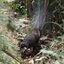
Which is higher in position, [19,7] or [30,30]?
[19,7]

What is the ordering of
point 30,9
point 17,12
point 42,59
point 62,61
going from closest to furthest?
point 62,61 → point 42,59 → point 30,9 → point 17,12

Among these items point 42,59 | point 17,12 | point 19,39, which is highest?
point 17,12

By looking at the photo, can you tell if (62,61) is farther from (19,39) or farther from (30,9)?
(30,9)

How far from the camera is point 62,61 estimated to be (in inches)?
116

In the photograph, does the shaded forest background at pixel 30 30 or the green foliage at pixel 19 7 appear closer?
the shaded forest background at pixel 30 30

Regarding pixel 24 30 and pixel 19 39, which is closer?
pixel 19 39

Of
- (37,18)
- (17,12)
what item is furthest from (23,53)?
(17,12)

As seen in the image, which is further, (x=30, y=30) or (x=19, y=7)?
(x=19, y=7)

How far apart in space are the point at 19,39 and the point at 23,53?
1.47 feet

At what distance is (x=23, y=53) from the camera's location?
341 centimetres

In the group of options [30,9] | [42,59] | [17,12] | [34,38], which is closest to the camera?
[42,59]

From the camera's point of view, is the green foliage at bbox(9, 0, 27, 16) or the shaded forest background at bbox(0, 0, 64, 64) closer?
the shaded forest background at bbox(0, 0, 64, 64)

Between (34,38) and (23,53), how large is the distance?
16.9 inches

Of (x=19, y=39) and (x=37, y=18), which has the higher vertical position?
(x=37, y=18)
